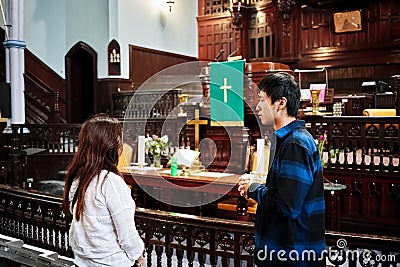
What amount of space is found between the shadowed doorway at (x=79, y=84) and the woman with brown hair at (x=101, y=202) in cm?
1175

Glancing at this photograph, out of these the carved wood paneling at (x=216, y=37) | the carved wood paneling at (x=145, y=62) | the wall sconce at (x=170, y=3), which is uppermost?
the wall sconce at (x=170, y=3)

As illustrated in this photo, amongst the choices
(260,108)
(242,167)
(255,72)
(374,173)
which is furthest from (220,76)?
(260,108)

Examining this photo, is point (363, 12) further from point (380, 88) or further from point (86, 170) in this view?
point (86, 170)

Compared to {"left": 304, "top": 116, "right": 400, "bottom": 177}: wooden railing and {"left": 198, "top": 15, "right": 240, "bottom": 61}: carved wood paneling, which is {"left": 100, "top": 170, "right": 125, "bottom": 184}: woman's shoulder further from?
{"left": 198, "top": 15, "right": 240, "bottom": 61}: carved wood paneling

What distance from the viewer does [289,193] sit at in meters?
1.93

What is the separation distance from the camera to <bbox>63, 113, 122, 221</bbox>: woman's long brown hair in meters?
2.18

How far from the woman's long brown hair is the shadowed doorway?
1174 cm

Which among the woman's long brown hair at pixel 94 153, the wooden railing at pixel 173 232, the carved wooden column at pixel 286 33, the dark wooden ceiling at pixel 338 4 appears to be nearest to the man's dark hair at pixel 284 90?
the woman's long brown hair at pixel 94 153

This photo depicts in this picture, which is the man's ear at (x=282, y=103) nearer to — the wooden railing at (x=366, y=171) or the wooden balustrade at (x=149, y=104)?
the wooden railing at (x=366, y=171)

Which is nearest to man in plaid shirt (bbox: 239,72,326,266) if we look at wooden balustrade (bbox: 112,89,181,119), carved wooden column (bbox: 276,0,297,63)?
wooden balustrade (bbox: 112,89,181,119)

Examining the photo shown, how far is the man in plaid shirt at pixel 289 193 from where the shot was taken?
195 centimetres

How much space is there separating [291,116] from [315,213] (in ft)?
1.36

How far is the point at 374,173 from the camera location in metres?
5.58

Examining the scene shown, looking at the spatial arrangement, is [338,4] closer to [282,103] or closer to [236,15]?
[236,15]
